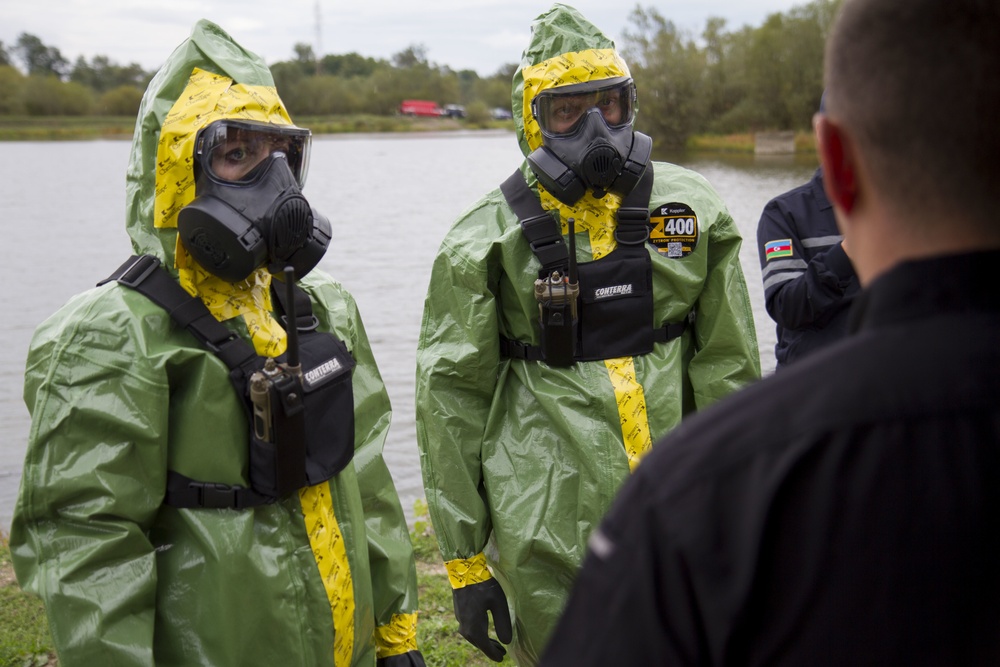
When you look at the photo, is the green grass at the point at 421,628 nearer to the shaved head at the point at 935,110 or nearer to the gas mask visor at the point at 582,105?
the gas mask visor at the point at 582,105

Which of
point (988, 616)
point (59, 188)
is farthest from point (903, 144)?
point (59, 188)

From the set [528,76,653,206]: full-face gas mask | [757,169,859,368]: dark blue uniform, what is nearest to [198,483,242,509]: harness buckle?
[528,76,653,206]: full-face gas mask

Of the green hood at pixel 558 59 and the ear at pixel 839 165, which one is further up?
the green hood at pixel 558 59

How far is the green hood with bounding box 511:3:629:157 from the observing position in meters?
3.26

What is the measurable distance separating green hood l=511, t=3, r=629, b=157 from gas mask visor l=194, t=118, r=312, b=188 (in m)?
0.96

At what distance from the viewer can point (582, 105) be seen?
129 inches

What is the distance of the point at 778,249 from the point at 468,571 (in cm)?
172

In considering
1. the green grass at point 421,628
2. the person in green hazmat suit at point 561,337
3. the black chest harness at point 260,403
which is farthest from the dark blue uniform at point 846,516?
the green grass at point 421,628

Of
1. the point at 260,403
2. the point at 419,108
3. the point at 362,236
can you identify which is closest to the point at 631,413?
the point at 260,403

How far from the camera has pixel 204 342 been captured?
7.73ft

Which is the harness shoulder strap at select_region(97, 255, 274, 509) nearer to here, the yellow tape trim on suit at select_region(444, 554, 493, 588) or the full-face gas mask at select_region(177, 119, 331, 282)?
the full-face gas mask at select_region(177, 119, 331, 282)

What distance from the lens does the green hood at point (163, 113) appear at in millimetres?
2457

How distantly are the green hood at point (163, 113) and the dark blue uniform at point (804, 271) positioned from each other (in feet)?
6.82

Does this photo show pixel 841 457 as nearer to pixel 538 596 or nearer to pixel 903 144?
pixel 903 144
